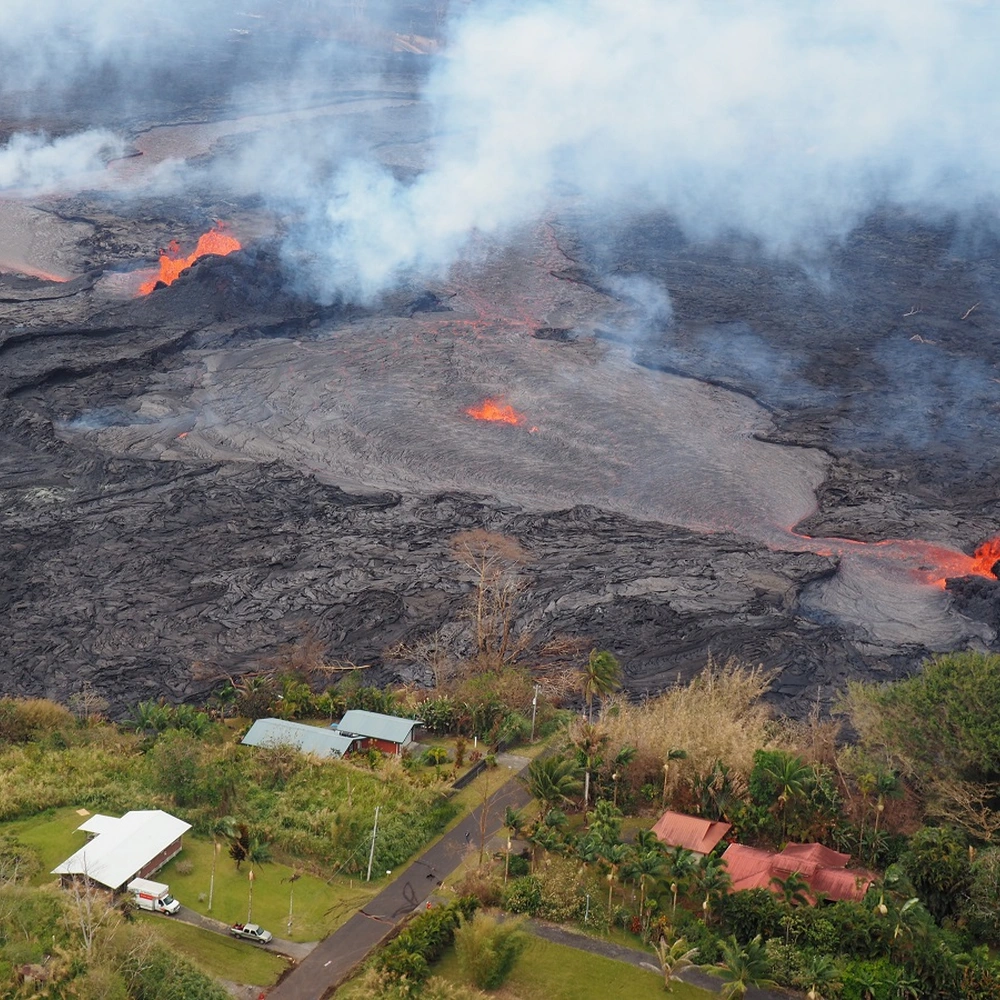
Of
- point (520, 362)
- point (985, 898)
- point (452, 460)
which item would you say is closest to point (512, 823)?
point (985, 898)

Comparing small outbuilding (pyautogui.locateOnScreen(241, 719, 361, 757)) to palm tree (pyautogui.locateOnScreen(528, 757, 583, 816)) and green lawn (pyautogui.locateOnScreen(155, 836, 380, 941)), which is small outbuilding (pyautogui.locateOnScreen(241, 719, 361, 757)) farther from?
palm tree (pyautogui.locateOnScreen(528, 757, 583, 816))

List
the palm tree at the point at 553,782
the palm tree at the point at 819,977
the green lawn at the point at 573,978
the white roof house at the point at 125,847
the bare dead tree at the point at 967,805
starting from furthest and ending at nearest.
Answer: the palm tree at the point at 553,782 → the bare dead tree at the point at 967,805 → the white roof house at the point at 125,847 → the green lawn at the point at 573,978 → the palm tree at the point at 819,977

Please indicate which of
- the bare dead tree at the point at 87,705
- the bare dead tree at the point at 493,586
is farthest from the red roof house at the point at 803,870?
the bare dead tree at the point at 87,705

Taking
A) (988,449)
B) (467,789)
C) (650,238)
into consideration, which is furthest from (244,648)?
(650,238)

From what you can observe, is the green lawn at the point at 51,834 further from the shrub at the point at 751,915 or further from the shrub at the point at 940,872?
the shrub at the point at 940,872

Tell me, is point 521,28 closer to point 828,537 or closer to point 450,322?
point 450,322

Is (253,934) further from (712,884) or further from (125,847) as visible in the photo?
(712,884)

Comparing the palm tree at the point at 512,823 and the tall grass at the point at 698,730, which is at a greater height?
the tall grass at the point at 698,730

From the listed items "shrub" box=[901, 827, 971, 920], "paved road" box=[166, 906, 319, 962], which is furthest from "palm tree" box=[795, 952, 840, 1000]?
"paved road" box=[166, 906, 319, 962]
